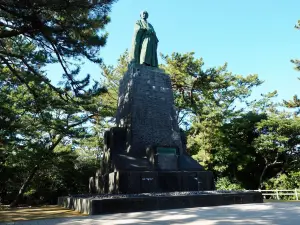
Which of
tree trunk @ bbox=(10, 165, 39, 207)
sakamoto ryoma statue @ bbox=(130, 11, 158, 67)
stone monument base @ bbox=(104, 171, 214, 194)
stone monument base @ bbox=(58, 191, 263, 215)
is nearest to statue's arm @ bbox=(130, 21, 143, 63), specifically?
sakamoto ryoma statue @ bbox=(130, 11, 158, 67)

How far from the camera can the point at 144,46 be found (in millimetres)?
10961

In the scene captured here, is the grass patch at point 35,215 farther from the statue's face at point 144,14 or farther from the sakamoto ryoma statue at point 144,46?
the statue's face at point 144,14

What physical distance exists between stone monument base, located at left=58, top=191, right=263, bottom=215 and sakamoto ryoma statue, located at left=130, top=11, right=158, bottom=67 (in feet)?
19.2

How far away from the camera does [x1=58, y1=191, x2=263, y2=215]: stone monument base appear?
19.5 feet

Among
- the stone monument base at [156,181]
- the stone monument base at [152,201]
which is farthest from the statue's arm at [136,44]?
the stone monument base at [152,201]

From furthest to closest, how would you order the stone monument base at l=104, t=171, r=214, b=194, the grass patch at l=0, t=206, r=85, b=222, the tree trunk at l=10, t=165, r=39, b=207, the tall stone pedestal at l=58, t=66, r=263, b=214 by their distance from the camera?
the tree trunk at l=10, t=165, r=39, b=207 → the stone monument base at l=104, t=171, r=214, b=194 → the tall stone pedestal at l=58, t=66, r=263, b=214 → the grass patch at l=0, t=206, r=85, b=222

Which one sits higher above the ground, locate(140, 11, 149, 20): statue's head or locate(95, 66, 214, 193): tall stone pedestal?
locate(140, 11, 149, 20): statue's head

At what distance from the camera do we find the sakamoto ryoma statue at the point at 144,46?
35.8 feet

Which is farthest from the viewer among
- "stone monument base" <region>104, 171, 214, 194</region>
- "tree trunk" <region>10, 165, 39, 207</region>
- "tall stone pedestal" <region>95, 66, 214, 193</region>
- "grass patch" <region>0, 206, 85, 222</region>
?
"tree trunk" <region>10, 165, 39, 207</region>

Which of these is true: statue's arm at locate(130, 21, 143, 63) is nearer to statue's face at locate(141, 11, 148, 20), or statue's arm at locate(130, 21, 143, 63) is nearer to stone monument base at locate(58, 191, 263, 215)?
statue's face at locate(141, 11, 148, 20)

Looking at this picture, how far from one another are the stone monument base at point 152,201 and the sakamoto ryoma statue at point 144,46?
19.2 ft

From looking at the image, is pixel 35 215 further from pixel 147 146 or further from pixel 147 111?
pixel 147 111

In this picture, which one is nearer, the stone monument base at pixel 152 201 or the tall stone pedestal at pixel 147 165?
the stone monument base at pixel 152 201

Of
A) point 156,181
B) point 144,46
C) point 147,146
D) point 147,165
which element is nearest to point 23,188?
point 147,146
